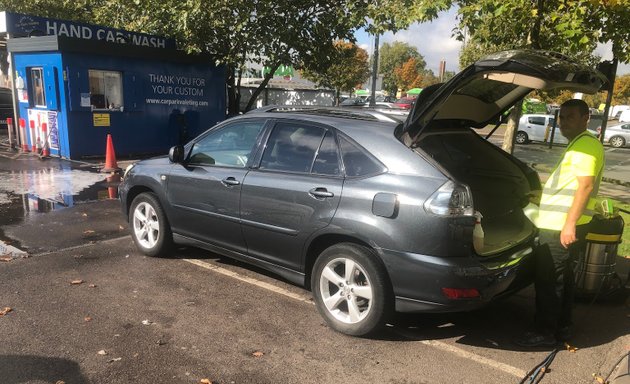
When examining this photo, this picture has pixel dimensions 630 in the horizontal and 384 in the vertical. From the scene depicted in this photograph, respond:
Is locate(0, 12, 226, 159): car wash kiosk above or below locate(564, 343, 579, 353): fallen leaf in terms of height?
above

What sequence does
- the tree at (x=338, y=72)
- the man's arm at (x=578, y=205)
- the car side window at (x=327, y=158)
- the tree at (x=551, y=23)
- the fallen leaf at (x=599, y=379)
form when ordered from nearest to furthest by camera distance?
the fallen leaf at (x=599, y=379) < the man's arm at (x=578, y=205) < the car side window at (x=327, y=158) < the tree at (x=551, y=23) < the tree at (x=338, y=72)

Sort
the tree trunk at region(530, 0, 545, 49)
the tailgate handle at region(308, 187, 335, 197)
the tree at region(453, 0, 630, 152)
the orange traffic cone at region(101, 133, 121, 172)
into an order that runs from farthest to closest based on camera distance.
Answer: the orange traffic cone at region(101, 133, 121, 172), the tree trunk at region(530, 0, 545, 49), the tree at region(453, 0, 630, 152), the tailgate handle at region(308, 187, 335, 197)

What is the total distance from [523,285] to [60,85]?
37.3 ft

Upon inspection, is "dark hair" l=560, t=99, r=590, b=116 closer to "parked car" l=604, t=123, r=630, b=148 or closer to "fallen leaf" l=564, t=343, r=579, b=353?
"fallen leaf" l=564, t=343, r=579, b=353

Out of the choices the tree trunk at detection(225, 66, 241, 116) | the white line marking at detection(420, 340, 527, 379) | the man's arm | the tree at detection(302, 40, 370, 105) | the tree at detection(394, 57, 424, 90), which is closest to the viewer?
the white line marking at detection(420, 340, 527, 379)

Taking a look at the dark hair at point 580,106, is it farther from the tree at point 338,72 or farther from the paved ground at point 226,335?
the tree at point 338,72

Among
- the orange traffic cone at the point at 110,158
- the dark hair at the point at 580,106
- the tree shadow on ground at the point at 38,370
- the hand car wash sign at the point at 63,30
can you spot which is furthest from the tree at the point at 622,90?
the tree shadow on ground at the point at 38,370

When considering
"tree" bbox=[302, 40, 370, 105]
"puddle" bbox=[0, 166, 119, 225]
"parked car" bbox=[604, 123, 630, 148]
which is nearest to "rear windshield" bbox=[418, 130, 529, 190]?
"puddle" bbox=[0, 166, 119, 225]

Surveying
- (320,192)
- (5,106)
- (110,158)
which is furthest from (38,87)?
(320,192)

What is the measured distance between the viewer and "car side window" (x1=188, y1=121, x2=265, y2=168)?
4.73 meters

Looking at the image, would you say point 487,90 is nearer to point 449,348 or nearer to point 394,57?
point 449,348

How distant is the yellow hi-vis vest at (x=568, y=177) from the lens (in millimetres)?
3648

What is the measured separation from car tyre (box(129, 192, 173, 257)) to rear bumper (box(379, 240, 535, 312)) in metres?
2.74

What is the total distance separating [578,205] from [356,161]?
1.60 meters
